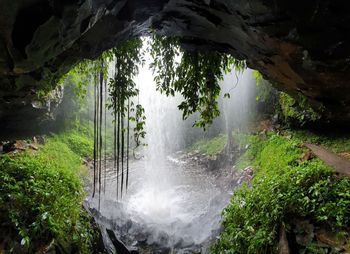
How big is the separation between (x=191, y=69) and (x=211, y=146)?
11054 millimetres

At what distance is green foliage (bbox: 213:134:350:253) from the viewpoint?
17.4 ft

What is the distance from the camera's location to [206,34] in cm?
511

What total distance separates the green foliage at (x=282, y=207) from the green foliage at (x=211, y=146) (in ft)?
27.4

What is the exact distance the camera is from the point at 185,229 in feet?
30.7

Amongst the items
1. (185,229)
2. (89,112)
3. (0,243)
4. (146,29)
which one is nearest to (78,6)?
(146,29)

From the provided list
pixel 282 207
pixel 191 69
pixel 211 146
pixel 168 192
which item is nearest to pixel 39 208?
pixel 191 69

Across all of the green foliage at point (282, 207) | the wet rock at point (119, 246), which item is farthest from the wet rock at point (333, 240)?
the wet rock at point (119, 246)

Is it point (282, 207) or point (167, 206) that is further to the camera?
point (167, 206)

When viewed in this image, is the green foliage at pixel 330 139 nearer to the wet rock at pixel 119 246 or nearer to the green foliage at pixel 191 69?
the green foliage at pixel 191 69

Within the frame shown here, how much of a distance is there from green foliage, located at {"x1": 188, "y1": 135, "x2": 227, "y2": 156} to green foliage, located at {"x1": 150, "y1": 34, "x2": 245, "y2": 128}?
27.5ft

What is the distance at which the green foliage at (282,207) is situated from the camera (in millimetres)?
5289

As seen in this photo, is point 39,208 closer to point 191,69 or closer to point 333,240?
point 191,69

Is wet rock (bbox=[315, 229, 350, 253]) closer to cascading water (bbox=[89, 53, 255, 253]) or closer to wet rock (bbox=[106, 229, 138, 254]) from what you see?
cascading water (bbox=[89, 53, 255, 253])

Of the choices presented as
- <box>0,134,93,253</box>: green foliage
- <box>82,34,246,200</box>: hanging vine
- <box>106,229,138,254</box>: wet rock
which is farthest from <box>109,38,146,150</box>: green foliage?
Answer: <box>106,229,138,254</box>: wet rock
